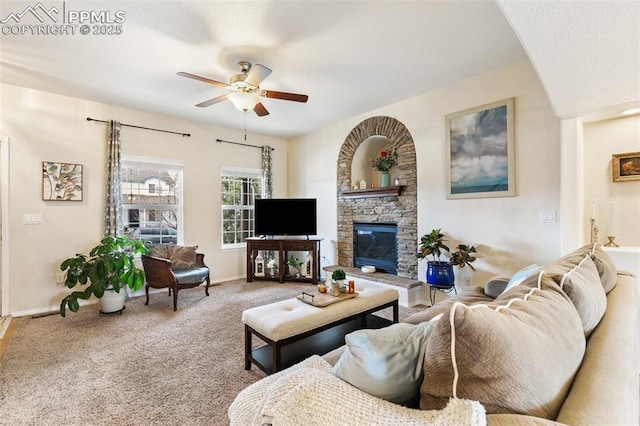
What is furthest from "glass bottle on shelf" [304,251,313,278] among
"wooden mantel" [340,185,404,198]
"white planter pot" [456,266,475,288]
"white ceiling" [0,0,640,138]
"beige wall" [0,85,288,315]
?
"white ceiling" [0,0,640,138]

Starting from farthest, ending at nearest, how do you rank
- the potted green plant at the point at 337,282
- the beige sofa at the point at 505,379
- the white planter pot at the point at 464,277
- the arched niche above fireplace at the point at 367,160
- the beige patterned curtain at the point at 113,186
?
1. the arched niche above fireplace at the point at 367,160
2. the beige patterned curtain at the point at 113,186
3. the white planter pot at the point at 464,277
4. the potted green plant at the point at 337,282
5. the beige sofa at the point at 505,379

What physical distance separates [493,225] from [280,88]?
297 cm

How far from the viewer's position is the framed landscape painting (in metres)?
3.12

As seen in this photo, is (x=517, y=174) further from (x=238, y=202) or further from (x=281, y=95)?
(x=238, y=202)

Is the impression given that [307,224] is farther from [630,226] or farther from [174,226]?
[630,226]

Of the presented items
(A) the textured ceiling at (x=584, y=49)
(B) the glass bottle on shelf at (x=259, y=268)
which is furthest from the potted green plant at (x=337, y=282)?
(B) the glass bottle on shelf at (x=259, y=268)

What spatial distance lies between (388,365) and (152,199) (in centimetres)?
466

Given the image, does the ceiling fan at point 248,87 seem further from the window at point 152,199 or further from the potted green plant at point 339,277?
the window at point 152,199

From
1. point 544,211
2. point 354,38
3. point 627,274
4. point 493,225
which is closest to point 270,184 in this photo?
point 354,38

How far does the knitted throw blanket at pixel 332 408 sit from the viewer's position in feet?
2.09

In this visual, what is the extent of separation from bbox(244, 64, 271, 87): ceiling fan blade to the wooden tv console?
282 cm

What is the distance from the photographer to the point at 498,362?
626 mm

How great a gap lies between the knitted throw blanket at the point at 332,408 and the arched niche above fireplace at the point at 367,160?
4.13 m

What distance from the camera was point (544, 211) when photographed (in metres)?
2.91
